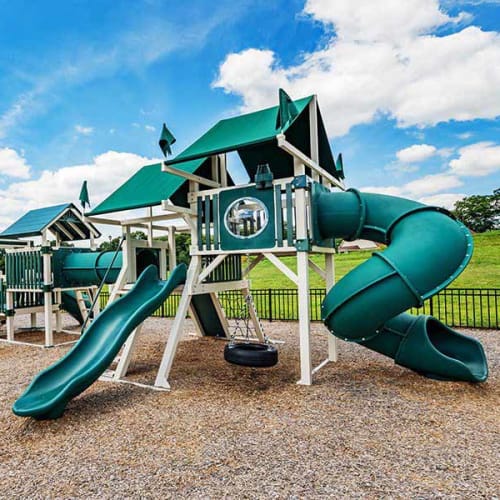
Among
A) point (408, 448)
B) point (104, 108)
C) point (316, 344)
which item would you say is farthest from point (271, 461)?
point (104, 108)

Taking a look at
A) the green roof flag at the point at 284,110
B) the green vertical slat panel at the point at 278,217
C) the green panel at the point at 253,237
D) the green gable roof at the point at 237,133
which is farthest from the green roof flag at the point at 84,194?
the green roof flag at the point at 284,110

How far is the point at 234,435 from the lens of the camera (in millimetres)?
4184

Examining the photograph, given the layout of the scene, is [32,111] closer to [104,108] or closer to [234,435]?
[104,108]

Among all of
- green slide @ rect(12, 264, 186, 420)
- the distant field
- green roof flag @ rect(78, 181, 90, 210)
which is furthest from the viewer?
the distant field

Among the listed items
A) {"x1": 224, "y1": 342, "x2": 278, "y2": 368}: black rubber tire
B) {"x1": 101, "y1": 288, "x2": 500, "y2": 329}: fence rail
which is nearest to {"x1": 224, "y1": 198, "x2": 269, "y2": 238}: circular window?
{"x1": 224, "y1": 342, "x2": 278, "y2": 368}: black rubber tire

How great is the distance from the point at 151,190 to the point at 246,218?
209 centimetres

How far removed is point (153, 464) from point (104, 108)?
9.14 metres

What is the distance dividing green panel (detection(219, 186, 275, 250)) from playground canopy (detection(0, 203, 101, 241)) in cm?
611

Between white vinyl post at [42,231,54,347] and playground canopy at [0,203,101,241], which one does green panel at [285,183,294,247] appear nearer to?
white vinyl post at [42,231,54,347]

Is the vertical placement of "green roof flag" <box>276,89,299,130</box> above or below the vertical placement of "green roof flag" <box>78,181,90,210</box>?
above

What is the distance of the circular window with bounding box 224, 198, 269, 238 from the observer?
639 centimetres

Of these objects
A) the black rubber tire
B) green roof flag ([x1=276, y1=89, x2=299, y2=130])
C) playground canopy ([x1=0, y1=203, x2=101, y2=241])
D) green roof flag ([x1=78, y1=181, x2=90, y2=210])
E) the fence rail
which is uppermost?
green roof flag ([x1=276, y1=89, x2=299, y2=130])

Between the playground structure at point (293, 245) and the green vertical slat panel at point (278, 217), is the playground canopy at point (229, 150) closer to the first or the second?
the playground structure at point (293, 245)

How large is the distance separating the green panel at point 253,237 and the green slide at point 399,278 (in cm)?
77
